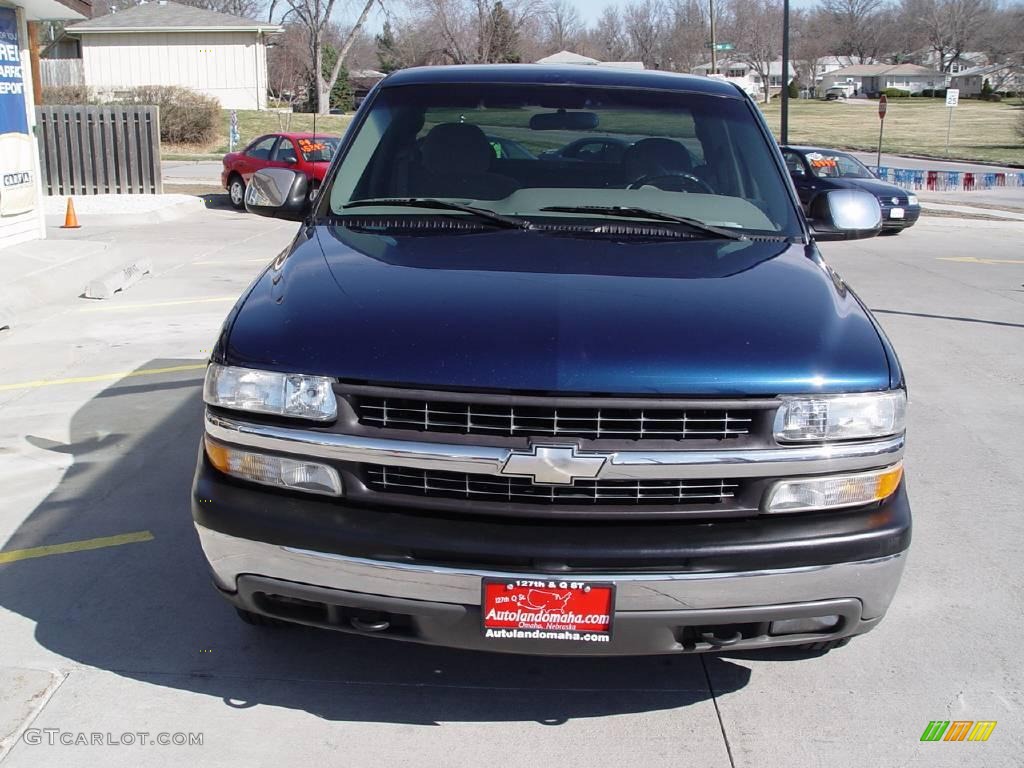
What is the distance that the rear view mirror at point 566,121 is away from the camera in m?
4.78

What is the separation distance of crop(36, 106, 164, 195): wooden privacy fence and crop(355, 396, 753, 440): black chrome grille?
1803cm

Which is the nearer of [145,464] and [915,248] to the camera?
[145,464]

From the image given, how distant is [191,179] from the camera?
85.6 feet

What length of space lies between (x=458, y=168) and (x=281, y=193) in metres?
0.78

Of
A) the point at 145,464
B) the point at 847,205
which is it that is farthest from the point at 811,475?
the point at 145,464

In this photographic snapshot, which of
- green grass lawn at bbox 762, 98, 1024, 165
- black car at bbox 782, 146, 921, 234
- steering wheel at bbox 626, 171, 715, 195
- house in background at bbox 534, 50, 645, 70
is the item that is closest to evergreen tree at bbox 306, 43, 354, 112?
green grass lawn at bbox 762, 98, 1024, 165

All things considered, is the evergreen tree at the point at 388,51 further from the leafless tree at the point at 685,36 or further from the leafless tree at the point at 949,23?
the leafless tree at the point at 949,23

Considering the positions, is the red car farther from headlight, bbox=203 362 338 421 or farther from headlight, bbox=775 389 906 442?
headlight, bbox=775 389 906 442

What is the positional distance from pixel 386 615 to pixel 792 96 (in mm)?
104444

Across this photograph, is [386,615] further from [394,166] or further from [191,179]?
[191,179]

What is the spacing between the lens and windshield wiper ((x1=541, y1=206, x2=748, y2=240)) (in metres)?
4.08

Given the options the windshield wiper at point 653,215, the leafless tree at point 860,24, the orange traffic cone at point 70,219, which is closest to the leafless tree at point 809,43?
the leafless tree at point 860,24

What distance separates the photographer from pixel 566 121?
4.82 meters

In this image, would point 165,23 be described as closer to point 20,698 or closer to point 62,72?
point 62,72
